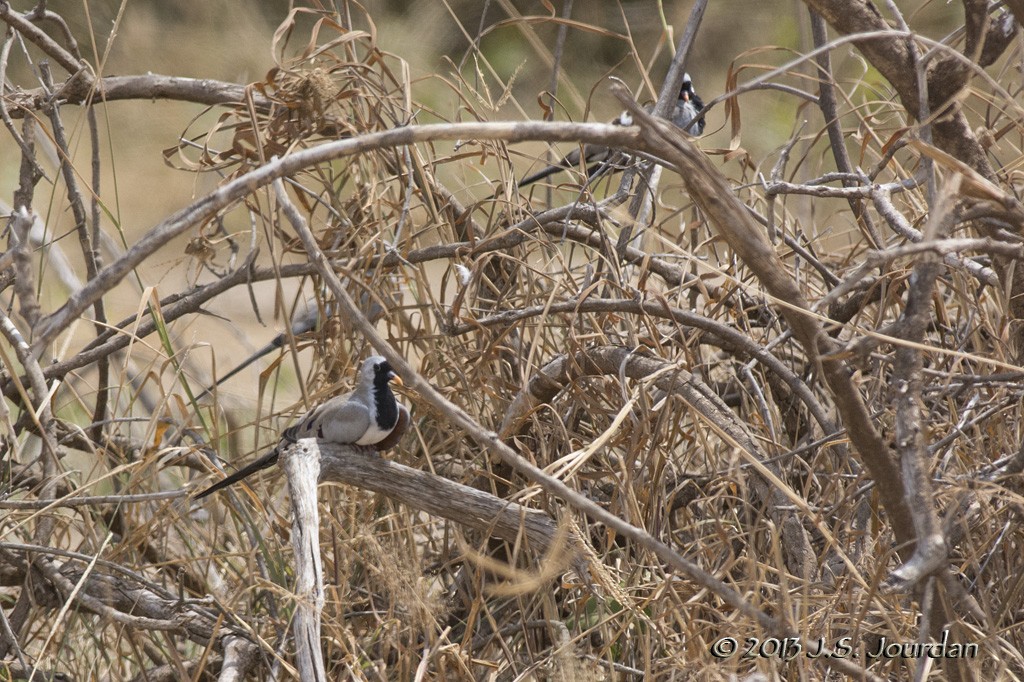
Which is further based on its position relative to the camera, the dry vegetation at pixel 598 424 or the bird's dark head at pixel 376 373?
the bird's dark head at pixel 376 373

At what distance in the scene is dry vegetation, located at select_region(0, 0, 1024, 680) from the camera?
140 centimetres

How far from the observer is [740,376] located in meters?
2.50

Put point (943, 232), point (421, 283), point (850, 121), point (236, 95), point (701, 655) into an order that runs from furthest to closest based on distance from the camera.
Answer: point (850, 121) < point (236, 95) < point (421, 283) < point (701, 655) < point (943, 232)

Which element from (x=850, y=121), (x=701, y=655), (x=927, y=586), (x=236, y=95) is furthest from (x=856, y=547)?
(x=850, y=121)

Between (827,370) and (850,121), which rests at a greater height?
(850,121)

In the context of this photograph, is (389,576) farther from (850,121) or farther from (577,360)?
(850,121)

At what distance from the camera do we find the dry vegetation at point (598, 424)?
140cm

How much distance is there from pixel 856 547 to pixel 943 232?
2.61ft

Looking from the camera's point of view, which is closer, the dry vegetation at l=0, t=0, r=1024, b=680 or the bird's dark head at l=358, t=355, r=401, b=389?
the dry vegetation at l=0, t=0, r=1024, b=680

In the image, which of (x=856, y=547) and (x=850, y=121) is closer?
(x=856, y=547)

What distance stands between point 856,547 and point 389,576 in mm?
889

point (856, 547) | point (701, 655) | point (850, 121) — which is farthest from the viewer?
point (850, 121)

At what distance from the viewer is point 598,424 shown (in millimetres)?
2203

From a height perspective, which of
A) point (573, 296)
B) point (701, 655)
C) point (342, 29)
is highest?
point (342, 29)
